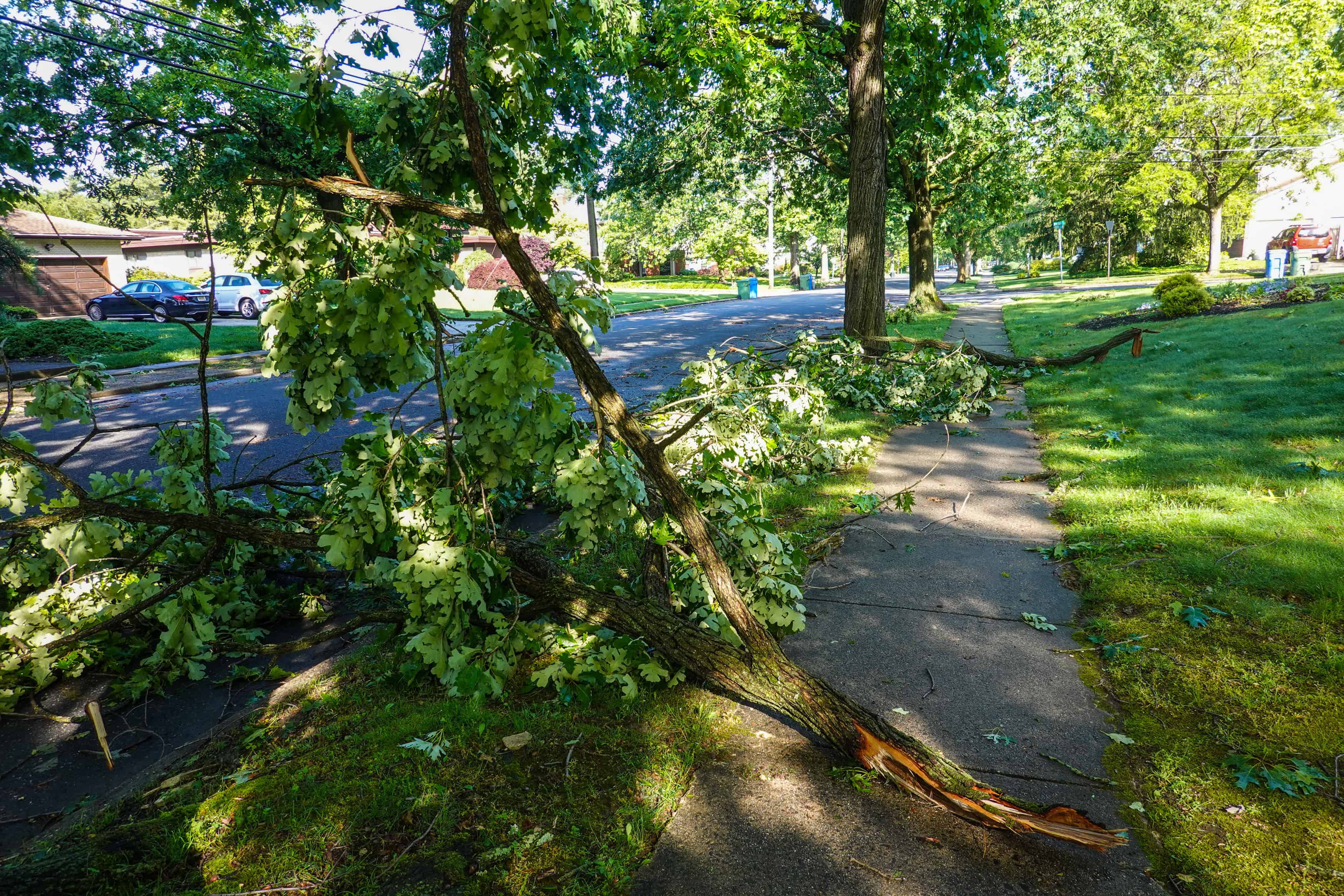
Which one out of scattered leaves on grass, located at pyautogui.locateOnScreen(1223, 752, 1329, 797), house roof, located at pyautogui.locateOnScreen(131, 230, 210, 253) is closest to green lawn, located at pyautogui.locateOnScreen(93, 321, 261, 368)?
scattered leaves on grass, located at pyautogui.locateOnScreen(1223, 752, 1329, 797)

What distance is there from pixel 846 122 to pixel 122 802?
1932cm

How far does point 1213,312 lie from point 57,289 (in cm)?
4169

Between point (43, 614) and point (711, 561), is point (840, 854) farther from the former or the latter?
point (43, 614)

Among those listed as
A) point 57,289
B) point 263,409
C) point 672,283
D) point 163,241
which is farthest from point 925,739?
point 672,283

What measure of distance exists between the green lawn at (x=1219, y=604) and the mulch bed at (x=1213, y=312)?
8.37 m

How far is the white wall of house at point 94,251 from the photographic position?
30375 millimetres

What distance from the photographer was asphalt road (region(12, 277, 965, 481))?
752 cm

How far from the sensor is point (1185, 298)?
16547 mm

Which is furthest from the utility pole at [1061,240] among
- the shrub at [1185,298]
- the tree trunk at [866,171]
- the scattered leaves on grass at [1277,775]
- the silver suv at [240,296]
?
the scattered leaves on grass at [1277,775]

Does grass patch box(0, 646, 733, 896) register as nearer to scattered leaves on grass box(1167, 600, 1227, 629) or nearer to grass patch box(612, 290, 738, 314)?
scattered leaves on grass box(1167, 600, 1227, 629)

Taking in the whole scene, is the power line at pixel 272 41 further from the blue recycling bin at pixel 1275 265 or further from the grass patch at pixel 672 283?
the grass patch at pixel 672 283

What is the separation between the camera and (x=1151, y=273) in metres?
40.5

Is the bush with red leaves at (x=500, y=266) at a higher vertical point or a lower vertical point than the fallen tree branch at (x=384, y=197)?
higher

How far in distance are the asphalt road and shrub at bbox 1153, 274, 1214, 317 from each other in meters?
7.74
